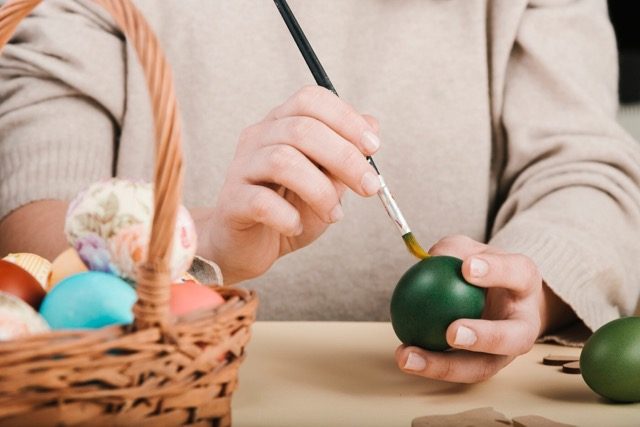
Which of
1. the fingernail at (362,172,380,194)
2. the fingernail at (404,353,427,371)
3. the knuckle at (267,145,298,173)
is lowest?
the fingernail at (404,353,427,371)

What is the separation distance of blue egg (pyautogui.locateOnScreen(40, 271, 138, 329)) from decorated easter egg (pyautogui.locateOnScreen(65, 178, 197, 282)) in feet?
0.12

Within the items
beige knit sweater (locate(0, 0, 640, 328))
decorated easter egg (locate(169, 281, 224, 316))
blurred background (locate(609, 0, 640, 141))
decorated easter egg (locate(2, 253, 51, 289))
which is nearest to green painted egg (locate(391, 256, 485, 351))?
decorated easter egg (locate(169, 281, 224, 316))

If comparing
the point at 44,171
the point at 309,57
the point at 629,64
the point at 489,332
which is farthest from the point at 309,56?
the point at 629,64

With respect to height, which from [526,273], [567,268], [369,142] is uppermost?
[369,142]

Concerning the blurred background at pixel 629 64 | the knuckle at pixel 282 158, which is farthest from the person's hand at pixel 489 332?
the blurred background at pixel 629 64

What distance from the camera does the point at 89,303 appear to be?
0.58 metres

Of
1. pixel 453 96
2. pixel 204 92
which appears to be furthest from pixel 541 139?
pixel 204 92

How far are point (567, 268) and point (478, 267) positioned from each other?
36 centimetres

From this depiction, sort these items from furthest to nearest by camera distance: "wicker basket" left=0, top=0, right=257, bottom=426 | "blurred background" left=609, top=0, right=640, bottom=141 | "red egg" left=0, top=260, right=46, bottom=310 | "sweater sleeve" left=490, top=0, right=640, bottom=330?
"blurred background" left=609, top=0, right=640, bottom=141 → "sweater sleeve" left=490, top=0, right=640, bottom=330 → "red egg" left=0, top=260, right=46, bottom=310 → "wicker basket" left=0, top=0, right=257, bottom=426

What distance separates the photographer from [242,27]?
1443 mm

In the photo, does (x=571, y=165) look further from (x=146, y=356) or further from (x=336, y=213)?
(x=146, y=356)

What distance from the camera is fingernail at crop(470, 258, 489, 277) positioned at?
0.76m

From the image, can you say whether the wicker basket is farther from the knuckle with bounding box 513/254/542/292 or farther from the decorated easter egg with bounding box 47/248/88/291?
the knuckle with bounding box 513/254/542/292

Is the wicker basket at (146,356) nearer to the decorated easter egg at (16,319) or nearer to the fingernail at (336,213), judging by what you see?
the decorated easter egg at (16,319)
